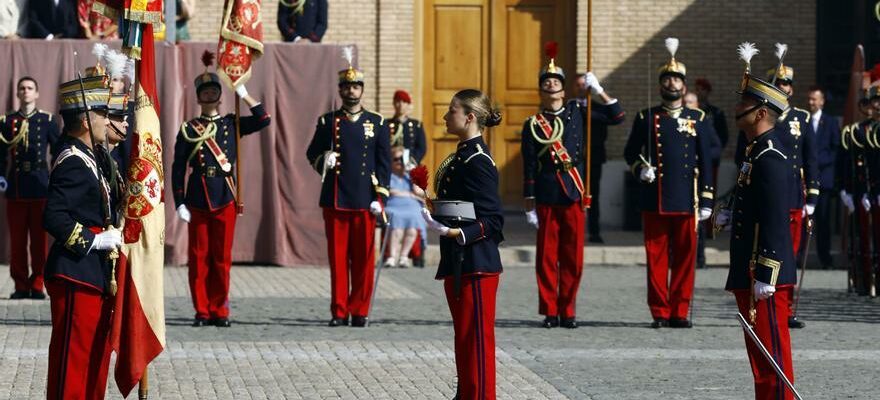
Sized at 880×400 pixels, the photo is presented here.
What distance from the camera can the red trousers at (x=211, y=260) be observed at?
43.0ft

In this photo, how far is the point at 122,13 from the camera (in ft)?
28.9

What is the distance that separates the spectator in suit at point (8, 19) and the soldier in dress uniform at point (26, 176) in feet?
10.8

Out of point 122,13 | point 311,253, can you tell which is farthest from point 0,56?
point 122,13

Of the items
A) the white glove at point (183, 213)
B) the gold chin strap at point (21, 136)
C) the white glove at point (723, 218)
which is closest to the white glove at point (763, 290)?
the white glove at point (723, 218)

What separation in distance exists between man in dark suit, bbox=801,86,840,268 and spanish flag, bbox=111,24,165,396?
33.5 feet

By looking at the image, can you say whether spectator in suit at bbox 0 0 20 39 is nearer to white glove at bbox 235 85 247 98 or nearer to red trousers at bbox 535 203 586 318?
white glove at bbox 235 85 247 98

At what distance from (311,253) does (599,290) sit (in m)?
3.74

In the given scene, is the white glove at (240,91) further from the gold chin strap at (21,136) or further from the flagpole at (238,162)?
the gold chin strap at (21,136)

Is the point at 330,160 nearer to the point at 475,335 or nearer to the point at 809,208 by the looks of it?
the point at 809,208

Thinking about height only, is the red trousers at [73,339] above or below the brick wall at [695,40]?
below

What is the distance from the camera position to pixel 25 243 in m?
15.2

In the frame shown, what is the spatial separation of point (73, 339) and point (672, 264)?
662cm

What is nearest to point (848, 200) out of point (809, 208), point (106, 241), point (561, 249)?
point (809, 208)

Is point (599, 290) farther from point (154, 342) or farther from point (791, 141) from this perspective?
point (154, 342)
